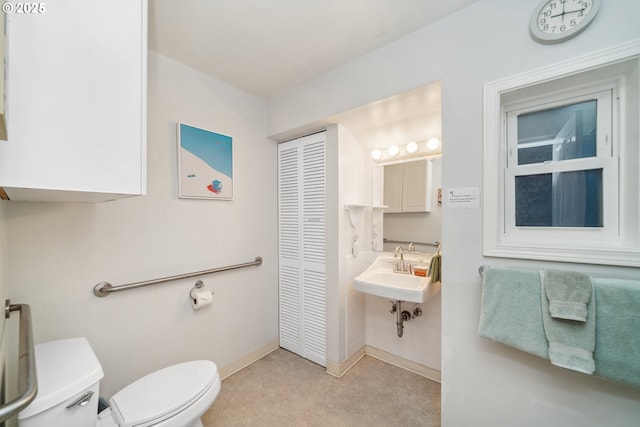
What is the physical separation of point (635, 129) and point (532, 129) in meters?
0.36

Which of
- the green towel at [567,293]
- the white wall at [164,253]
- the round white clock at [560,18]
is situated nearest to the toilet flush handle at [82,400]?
the white wall at [164,253]

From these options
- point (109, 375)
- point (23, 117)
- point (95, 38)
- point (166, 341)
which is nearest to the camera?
point (23, 117)

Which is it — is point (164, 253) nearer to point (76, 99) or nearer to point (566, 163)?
point (76, 99)

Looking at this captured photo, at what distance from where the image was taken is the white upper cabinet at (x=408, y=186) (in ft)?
7.00

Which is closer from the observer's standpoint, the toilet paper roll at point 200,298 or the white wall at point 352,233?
the toilet paper roll at point 200,298

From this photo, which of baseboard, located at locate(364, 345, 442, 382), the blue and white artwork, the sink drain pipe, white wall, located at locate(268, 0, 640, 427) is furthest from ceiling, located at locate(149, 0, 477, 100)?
baseboard, located at locate(364, 345, 442, 382)

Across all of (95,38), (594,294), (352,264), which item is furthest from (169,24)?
(594,294)

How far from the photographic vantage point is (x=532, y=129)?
1.34 m

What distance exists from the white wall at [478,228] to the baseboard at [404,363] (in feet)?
2.15

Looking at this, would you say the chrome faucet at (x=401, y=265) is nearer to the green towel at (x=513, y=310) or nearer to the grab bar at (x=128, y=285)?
the green towel at (x=513, y=310)

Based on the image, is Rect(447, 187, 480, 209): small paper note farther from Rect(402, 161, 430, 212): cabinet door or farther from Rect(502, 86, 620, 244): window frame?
Rect(402, 161, 430, 212): cabinet door

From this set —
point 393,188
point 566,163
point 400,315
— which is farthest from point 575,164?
point 400,315

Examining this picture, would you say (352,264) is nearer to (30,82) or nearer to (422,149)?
(422,149)

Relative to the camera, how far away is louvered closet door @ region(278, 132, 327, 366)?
2182mm
